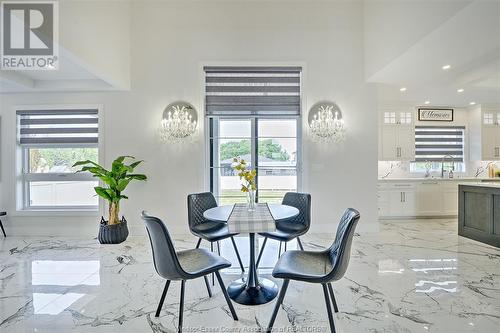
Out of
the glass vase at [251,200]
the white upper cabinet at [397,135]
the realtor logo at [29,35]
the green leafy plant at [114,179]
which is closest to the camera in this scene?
the realtor logo at [29,35]

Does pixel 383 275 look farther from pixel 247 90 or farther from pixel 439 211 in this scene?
pixel 439 211

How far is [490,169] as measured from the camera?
20.2 feet

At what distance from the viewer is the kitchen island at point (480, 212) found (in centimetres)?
359

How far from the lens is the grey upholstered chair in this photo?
5.44 ft

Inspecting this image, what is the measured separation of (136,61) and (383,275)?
16.0 feet

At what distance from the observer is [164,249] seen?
1716 millimetres

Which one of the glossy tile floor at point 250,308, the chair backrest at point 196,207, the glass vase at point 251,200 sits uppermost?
the glass vase at point 251,200

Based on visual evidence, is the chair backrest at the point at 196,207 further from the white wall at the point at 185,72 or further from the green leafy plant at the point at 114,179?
the green leafy plant at the point at 114,179

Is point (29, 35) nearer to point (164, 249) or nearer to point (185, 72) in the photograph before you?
point (185, 72)

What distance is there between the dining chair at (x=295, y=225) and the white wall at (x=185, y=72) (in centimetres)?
130

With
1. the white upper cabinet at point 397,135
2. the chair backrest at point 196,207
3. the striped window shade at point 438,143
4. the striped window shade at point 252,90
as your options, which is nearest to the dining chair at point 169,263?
the chair backrest at point 196,207

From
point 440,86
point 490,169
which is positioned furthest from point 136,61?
A: point 490,169

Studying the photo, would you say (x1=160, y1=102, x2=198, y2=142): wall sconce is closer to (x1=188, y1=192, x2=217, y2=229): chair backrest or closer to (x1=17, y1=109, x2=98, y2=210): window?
(x1=17, y1=109, x2=98, y2=210): window

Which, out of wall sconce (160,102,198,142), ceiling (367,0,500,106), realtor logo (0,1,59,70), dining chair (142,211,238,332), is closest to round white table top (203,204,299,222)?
dining chair (142,211,238,332)
